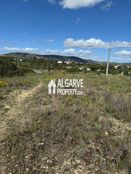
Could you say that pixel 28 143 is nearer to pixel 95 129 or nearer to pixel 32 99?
pixel 95 129

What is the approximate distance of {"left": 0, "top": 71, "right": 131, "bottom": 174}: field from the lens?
5.92 m

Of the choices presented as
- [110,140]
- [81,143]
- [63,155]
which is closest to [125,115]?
[110,140]

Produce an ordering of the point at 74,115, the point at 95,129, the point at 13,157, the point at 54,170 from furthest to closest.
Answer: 1. the point at 74,115
2. the point at 95,129
3. the point at 13,157
4. the point at 54,170

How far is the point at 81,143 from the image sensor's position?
6.96 m

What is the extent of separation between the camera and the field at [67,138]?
5918mm

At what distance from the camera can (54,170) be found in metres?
5.75

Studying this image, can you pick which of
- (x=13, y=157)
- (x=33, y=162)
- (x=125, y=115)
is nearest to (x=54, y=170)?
(x=33, y=162)

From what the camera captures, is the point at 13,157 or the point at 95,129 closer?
the point at 13,157

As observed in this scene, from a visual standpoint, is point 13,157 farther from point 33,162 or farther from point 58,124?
point 58,124

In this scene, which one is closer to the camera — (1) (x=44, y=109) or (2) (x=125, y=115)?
(2) (x=125, y=115)

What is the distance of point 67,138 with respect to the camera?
7289mm

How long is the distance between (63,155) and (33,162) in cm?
77

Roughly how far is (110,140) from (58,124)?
186 cm

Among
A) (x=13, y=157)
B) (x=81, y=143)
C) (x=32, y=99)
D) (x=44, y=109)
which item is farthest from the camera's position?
(x=32, y=99)
